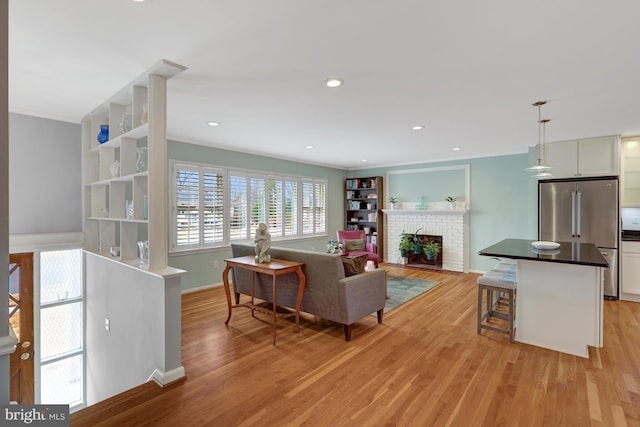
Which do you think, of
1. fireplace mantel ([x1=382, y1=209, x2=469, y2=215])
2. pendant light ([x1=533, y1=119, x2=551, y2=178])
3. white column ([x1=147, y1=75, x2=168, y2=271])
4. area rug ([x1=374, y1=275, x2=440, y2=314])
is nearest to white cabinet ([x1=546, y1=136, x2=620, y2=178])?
pendant light ([x1=533, y1=119, x2=551, y2=178])

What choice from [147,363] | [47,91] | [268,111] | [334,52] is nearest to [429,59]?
[334,52]

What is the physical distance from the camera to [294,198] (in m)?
6.79

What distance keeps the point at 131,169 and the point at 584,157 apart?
6116 millimetres

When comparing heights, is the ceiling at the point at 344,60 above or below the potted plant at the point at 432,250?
above

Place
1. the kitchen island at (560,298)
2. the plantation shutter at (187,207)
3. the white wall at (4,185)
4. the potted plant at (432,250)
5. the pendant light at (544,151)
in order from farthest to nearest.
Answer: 1. the potted plant at (432,250)
2. the plantation shutter at (187,207)
3. the pendant light at (544,151)
4. the kitchen island at (560,298)
5. the white wall at (4,185)

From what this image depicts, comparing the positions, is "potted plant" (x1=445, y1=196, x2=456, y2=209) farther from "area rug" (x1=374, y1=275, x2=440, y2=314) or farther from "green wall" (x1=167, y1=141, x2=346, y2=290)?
"green wall" (x1=167, y1=141, x2=346, y2=290)

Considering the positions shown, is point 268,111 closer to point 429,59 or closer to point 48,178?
point 429,59

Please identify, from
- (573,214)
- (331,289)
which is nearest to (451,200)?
(573,214)

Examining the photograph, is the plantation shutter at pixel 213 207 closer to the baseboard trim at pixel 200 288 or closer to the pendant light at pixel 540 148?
the baseboard trim at pixel 200 288

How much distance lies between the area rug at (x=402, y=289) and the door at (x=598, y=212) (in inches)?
91.8

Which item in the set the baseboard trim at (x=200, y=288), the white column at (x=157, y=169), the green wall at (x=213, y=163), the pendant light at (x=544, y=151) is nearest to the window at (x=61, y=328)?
the green wall at (x=213, y=163)

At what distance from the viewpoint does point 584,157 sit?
4660mm

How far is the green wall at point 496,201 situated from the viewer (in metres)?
5.77

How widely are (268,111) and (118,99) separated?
1.47 metres
